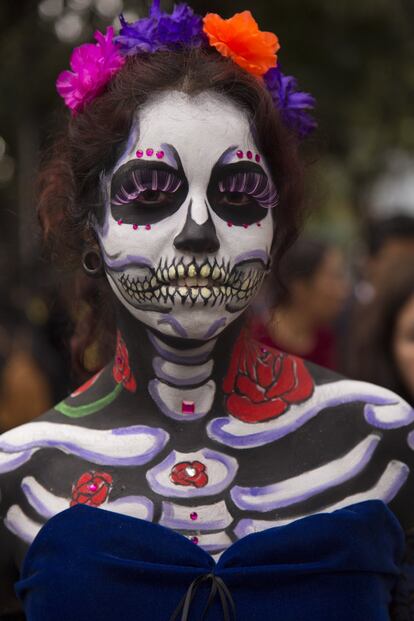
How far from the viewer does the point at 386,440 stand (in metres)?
2.24

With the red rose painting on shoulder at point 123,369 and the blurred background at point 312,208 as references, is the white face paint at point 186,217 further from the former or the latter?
the blurred background at point 312,208

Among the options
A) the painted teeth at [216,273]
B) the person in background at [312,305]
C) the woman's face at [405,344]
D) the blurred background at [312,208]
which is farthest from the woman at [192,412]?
the person in background at [312,305]

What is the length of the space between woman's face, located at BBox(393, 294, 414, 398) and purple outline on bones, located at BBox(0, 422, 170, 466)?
169 cm

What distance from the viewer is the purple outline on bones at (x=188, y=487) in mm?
2141

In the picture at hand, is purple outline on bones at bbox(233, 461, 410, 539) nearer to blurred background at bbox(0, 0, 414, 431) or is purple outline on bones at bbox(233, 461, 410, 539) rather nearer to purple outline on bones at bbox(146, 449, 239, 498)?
purple outline on bones at bbox(146, 449, 239, 498)

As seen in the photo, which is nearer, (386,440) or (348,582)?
(348,582)

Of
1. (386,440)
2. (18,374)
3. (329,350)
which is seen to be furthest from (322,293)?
(386,440)

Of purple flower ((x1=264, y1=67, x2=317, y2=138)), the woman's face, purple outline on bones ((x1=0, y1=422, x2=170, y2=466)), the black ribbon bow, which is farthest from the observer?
the woman's face

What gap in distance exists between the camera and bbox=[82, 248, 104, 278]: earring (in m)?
2.27

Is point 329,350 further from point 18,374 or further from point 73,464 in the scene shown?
point 73,464

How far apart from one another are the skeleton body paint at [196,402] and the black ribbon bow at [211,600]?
0.35ft

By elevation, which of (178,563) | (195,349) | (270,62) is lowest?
(178,563)

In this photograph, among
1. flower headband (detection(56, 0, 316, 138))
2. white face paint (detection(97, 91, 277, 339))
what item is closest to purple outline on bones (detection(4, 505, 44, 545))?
white face paint (detection(97, 91, 277, 339))

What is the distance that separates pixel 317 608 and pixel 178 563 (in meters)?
0.30
